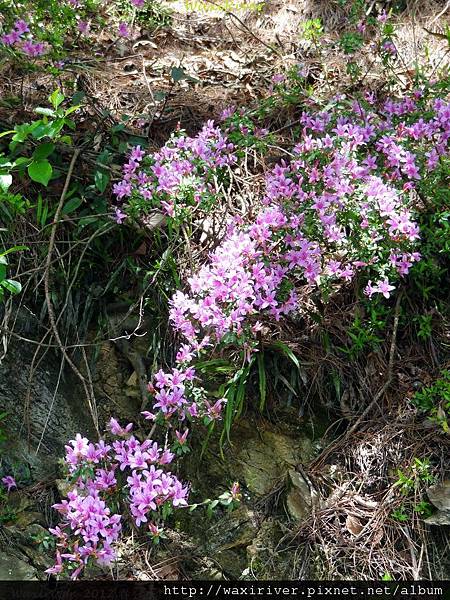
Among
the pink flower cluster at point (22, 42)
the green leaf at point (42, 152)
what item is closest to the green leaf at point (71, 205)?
the green leaf at point (42, 152)

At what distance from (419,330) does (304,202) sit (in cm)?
81

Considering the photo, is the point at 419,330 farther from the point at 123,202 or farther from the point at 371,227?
the point at 123,202

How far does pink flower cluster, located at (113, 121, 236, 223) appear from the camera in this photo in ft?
9.14

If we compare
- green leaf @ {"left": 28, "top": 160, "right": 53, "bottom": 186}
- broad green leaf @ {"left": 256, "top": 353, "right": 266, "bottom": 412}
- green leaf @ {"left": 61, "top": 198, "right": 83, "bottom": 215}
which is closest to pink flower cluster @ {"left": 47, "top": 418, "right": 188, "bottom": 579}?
broad green leaf @ {"left": 256, "top": 353, "right": 266, "bottom": 412}

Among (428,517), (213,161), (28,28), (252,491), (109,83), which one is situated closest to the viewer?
(428,517)

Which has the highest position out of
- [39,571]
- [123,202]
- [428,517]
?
[123,202]

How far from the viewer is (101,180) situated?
9.55 feet

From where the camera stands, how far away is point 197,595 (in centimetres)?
240

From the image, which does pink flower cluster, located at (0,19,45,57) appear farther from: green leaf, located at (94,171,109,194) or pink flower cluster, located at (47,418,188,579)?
pink flower cluster, located at (47,418,188,579)

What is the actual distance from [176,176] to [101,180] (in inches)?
15.3

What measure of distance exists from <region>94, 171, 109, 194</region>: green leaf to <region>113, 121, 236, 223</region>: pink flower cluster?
0.20ft

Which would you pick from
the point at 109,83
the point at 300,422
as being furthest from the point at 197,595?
the point at 109,83

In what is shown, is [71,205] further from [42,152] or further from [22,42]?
[22,42]

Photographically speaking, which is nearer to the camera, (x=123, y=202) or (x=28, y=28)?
(x=123, y=202)
